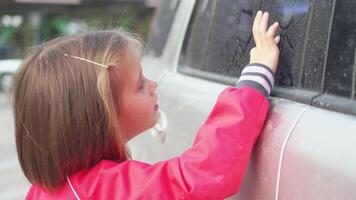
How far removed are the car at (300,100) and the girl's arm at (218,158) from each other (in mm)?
38

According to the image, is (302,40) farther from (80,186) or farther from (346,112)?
(80,186)

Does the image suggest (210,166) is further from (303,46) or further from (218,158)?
(303,46)

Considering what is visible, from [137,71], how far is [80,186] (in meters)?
0.33

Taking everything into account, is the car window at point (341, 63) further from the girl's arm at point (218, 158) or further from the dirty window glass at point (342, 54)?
the girl's arm at point (218, 158)

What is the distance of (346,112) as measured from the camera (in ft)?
3.51

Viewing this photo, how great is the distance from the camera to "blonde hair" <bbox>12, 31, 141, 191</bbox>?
139 centimetres

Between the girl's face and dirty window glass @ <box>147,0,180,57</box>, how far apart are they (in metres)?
1.27

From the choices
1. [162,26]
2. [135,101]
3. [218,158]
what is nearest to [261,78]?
[218,158]

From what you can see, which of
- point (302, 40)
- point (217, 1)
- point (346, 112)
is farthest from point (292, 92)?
point (217, 1)

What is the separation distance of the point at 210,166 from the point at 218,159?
0.9 inches

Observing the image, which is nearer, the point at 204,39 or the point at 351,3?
the point at 351,3

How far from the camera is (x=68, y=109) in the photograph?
139 centimetres

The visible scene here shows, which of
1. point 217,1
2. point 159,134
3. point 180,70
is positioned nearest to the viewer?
point 217,1

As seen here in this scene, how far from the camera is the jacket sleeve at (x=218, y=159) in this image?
4.09ft
